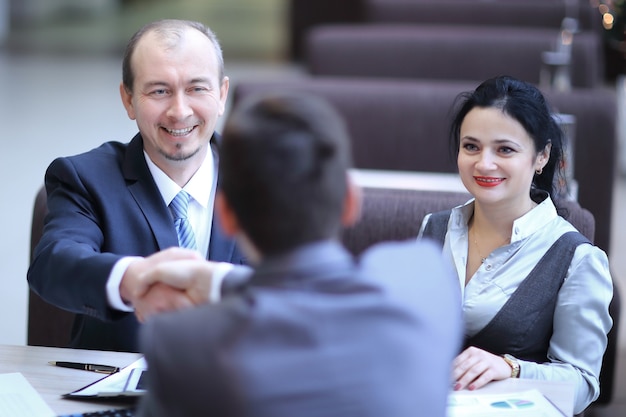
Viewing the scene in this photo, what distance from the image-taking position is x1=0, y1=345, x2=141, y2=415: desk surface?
5.62ft

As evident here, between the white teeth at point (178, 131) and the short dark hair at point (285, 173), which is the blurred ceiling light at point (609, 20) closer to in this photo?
the white teeth at point (178, 131)

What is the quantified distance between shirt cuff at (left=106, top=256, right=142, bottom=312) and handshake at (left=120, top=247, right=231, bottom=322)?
22mm

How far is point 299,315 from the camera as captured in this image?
107cm

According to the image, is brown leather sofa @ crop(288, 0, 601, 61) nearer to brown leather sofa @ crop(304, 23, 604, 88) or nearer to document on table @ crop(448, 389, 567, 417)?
brown leather sofa @ crop(304, 23, 604, 88)

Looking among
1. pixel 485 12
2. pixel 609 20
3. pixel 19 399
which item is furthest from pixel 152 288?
pixel 485 12

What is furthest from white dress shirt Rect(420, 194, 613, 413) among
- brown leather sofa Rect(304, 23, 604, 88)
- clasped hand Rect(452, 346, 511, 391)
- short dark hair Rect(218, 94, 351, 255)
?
brown leather sofa Rect(304, 23, 604, 88)

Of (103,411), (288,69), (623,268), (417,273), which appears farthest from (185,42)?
(288,69)

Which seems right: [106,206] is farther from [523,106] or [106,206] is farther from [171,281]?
[523,106]

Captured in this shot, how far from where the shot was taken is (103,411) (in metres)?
1.68

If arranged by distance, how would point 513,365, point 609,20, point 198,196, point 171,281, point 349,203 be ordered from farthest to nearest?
1. point 609,20
2. point 198,196
3. point 513,365
4. point 171,281
5. point 349,203

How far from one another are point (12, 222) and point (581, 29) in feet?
12.3

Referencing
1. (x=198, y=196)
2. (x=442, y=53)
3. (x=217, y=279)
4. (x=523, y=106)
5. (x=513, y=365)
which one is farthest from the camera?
(x=442, y=53)

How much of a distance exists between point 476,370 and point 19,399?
0.79 metres

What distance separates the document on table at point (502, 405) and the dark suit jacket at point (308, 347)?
0.56m
